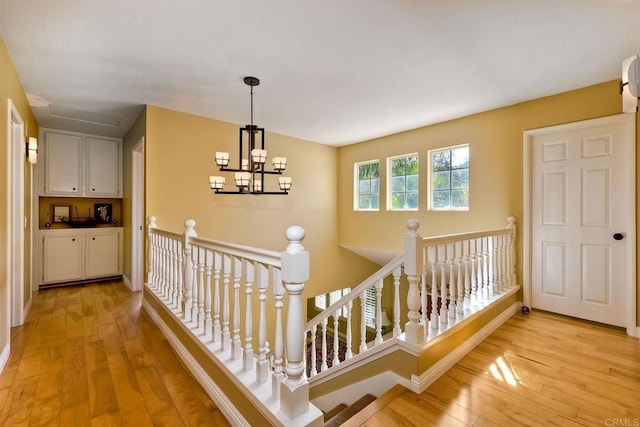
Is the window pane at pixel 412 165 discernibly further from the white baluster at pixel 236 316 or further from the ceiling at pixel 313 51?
the white baluster at pixel 236 316

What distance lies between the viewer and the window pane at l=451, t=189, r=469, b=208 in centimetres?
388

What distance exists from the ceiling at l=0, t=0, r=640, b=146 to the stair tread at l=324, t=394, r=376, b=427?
2.61 metres

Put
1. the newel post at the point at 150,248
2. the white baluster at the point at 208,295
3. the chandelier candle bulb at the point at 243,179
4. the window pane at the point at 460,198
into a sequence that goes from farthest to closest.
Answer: the window pane at the point at 460,198 < the newel post at the point at 150,248 < the chandelier candle bulb at the point at 243,179 < the white baluster at the point at 208,295

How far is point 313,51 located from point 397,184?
2.90 metres

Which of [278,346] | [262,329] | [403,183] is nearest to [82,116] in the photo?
[262,329]

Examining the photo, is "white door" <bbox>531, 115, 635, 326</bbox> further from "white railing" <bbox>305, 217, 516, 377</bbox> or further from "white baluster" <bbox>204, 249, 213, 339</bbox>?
"white baluster" <bbox>204, 249, 213, 339</bbox>

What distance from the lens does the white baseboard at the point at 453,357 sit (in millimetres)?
1876

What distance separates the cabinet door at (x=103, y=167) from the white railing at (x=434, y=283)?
4.10m

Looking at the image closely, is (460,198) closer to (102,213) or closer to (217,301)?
(217,301)

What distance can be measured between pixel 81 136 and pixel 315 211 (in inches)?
151

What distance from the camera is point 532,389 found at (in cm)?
184

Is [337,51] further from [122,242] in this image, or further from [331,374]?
[122,242]

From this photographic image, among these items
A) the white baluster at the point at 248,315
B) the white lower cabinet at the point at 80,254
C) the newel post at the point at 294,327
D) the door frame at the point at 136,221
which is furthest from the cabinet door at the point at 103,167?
the newel post at the point at 294,327

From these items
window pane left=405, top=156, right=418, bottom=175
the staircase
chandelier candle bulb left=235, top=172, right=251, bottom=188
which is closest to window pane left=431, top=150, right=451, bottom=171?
window pane left=405, top=156, right=418, bottom=175
